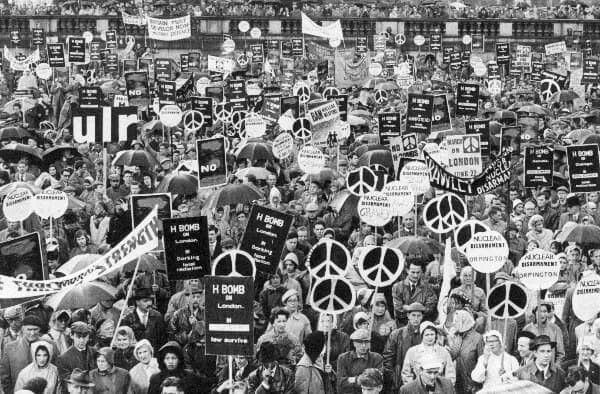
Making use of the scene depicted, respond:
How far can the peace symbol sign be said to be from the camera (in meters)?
27.1

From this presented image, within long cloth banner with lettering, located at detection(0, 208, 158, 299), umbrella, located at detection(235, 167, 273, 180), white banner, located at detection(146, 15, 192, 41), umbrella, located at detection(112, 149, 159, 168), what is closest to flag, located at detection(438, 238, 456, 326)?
long cloth banner with lettering, located at detection(0, 208, 158, 299)

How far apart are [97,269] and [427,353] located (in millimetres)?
2989

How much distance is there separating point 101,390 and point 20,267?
186 centimetres

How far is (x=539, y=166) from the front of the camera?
20109mm

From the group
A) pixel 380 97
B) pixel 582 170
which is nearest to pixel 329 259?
pixel 582 170

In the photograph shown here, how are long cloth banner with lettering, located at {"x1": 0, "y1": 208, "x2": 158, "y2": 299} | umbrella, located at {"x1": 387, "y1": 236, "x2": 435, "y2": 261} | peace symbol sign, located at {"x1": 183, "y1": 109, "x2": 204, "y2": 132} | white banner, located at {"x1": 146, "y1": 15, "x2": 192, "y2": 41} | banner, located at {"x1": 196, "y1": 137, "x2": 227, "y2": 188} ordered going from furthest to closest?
white banner, located at {"x1": 146, "y1": 15, "x2": 192, "y2": 41} < peace symbol sign, located at {"x1": 183, "y1": 109, "x2": 204, "y2": 132} < banner, located at {"x1": 196, "y1": 137, "x2": 227, "y2": 188} < umbrella, located at {"x1": 387, "y1": 236, "x2": 435, "y2": 261} < long cloth banner with lettering, located at {"x1": 0, "y1": 208, "x2": 158, "y2": 299}

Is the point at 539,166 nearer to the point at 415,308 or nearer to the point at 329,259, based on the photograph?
the point at 329,259

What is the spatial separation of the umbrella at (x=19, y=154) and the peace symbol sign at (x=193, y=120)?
13.5 ft

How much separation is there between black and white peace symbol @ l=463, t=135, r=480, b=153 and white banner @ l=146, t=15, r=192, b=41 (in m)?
17.9

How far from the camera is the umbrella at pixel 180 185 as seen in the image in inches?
820

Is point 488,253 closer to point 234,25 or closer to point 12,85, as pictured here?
point 12,85

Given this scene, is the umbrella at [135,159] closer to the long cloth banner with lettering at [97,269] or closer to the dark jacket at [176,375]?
the long cloth banner with lettering at [97,269]

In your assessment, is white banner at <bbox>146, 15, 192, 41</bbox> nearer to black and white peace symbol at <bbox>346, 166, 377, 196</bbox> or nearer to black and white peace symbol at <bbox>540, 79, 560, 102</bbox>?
black and white peace symbol at <bbox>540, 79, 560, 102</bbox>

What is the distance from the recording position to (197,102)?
27.5 meters
